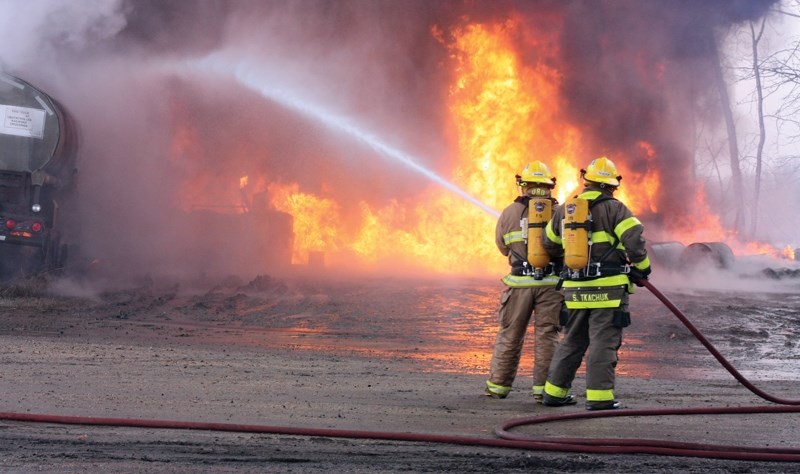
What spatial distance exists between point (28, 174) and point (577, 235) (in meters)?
10.3

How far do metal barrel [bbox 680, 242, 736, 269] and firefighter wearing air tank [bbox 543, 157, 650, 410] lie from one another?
16.7 metres

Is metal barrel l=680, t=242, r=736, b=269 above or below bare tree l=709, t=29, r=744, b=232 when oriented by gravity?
below

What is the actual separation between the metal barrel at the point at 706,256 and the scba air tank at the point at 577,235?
16.9 m

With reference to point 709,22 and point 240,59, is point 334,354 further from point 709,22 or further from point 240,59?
point 709,22

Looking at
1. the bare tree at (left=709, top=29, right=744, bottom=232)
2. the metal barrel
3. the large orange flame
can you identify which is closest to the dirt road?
the large orange flame

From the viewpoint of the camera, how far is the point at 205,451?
478cm

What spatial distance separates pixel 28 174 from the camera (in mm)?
13781

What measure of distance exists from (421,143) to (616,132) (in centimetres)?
567

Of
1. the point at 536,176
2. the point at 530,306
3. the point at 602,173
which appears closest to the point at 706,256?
the point at 536,176

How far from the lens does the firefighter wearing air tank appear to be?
6301 millimetres

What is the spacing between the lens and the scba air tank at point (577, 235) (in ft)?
20.8

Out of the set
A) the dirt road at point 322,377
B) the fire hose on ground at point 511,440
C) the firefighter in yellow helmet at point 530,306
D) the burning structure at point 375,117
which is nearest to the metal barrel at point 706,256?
the burning structure at point 375,117

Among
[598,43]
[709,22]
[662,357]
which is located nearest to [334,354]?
[662,357]

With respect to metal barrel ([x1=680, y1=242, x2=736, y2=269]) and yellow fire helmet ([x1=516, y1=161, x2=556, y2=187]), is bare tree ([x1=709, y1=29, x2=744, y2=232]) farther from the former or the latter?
yellow fire helmet ([x1=516, y1=161, x2=556, y2=187])
